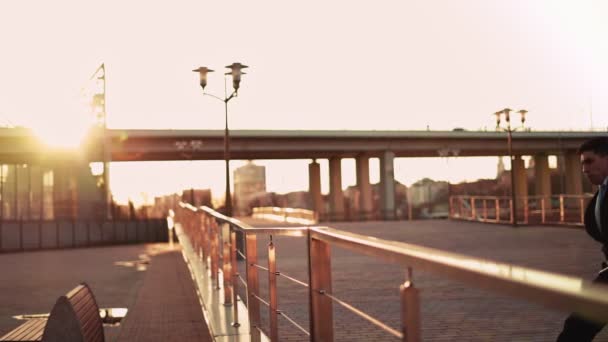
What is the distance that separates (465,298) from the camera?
10.7 meters

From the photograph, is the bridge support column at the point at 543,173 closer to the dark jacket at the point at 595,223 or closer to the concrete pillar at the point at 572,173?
the concrete pillar at the point at 572,173

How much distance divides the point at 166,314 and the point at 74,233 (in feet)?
97.2

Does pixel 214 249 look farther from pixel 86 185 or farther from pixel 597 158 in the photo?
pixel 86 185

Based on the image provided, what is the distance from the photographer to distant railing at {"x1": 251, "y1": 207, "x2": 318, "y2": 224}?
43281 millimetres

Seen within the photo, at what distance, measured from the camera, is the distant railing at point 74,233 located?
37.6 m

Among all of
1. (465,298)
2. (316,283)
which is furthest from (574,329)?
(465,298)

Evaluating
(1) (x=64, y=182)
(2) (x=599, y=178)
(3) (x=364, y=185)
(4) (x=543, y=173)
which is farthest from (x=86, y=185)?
(2) (x=599, y=178)

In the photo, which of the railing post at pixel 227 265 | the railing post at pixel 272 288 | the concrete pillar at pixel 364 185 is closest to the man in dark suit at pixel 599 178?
the railing post at pixel 272 288

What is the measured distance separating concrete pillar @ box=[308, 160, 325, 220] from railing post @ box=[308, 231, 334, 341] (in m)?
60.0

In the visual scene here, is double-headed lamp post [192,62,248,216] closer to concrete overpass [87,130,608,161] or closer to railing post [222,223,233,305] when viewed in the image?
railing post [222,223,233,305]

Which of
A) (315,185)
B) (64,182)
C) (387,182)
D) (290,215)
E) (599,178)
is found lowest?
(290,215)

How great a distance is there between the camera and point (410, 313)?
6.64ft

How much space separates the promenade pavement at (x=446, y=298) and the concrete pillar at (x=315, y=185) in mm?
41791

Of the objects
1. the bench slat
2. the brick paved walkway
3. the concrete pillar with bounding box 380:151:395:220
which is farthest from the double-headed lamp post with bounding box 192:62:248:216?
the concrete pillar with bounding box 380:151:395:220
